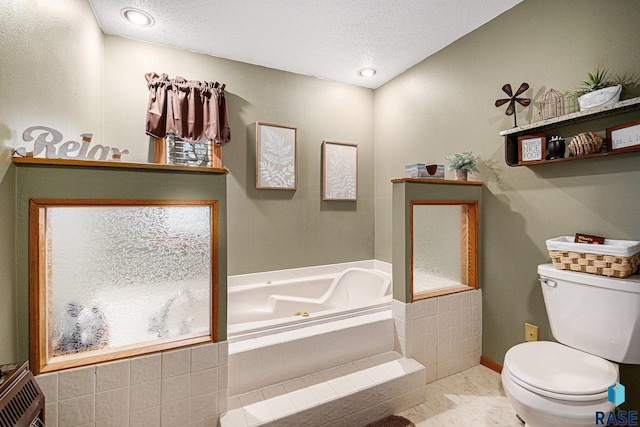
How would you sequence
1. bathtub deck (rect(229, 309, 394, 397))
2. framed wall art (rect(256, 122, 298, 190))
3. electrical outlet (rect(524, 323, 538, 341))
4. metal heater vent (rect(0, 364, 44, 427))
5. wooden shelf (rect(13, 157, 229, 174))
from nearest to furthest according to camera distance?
metal heater vent (rect(0, 364, 44, 427))
wooden shelf (rect(13, 157, 229, 174))
bathtub deck (rect(229, 309, 394, 397))
electrical outlet (rect(524, 323, 538, 341))
framed wall art (rect(256, 122, 298, 190))

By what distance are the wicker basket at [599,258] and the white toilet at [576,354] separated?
0.04m

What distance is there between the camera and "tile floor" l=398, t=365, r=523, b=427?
5.65 feet

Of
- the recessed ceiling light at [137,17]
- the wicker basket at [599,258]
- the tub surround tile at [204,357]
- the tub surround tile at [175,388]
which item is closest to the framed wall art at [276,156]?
the recessed ceiling light at [137,17]

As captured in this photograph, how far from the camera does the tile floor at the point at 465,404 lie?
1.72 m

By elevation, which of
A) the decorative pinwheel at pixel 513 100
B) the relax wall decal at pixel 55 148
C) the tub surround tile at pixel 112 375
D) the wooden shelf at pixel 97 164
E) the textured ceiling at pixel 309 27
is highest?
the textured ceiling at pixel 309 27

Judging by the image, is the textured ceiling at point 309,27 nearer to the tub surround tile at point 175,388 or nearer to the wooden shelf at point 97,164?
the wooden shelf at point 97,164

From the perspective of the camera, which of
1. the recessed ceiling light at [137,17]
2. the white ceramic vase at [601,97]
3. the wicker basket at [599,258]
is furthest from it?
the recessed ceiling light at [137,17]

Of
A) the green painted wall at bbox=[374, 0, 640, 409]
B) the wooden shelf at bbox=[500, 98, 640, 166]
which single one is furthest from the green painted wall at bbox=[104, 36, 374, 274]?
the wooden shelf at bbox=[500, 98, 640, 166]

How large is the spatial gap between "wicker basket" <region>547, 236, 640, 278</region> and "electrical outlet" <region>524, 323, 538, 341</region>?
0.57 meters

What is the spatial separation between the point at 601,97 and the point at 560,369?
1.42 m

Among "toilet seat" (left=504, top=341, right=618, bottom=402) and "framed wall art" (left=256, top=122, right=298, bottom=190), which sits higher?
"framed wall art" (left=256, top=122, right=298, bottom=190)

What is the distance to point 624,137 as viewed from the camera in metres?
1.51

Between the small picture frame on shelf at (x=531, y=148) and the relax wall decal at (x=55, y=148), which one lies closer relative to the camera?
the relax wall decal at (x=55, y=148)

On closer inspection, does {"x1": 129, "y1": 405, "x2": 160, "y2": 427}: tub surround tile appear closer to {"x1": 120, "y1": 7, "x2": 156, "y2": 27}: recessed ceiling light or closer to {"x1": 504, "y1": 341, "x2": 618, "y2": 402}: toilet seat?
{"x1": 504, "y1": 341, "x2": 618, "y2": 402}: toilet seat
